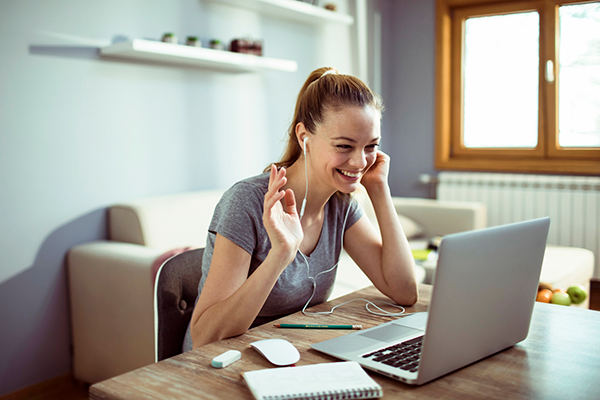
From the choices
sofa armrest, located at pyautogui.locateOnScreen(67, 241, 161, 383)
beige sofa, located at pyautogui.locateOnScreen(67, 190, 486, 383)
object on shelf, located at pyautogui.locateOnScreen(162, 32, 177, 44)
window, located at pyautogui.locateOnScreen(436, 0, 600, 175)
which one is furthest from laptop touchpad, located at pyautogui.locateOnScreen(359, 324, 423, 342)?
window, located at pyautogui.locateOnScreen(436, 0, 600, 175)

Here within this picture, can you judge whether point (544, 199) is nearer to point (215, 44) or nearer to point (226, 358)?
point (215, 44)

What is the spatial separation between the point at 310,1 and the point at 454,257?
2868 millimetres

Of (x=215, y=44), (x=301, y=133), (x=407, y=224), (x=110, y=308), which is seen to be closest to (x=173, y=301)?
(x=301, y=133)

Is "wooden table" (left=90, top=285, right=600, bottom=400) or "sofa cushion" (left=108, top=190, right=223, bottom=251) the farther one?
"sofa cushion" (left=108, top=190, right=223, bottom=251)

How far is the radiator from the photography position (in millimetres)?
3510

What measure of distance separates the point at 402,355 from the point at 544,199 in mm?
A: 3162

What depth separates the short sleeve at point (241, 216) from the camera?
1.18 metres

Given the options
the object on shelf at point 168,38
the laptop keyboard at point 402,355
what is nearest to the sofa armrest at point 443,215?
the object on shelf at point 168,38

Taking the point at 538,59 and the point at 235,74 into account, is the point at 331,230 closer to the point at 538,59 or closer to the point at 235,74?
the point at 235,74

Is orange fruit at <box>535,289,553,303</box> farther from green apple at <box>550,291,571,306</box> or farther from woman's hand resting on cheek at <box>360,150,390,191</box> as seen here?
woman's hand resting on cheek at <box>360,150,390,191</box>

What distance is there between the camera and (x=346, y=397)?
28.6 inches

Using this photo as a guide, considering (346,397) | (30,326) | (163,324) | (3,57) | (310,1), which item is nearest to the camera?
(346,397)

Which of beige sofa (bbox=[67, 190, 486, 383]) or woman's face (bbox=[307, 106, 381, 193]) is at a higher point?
woman's face (bbox=[307, 106, 381, 193])

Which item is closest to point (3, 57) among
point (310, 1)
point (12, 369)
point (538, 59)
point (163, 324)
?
point (12, 369)
